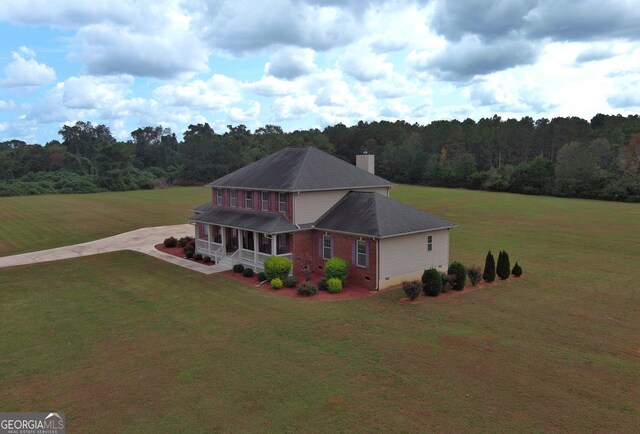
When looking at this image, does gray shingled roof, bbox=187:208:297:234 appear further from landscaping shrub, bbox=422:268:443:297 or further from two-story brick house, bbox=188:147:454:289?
landscaping shrub, bbox=422:268:443:297

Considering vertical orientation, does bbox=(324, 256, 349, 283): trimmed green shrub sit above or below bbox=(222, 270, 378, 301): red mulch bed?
above

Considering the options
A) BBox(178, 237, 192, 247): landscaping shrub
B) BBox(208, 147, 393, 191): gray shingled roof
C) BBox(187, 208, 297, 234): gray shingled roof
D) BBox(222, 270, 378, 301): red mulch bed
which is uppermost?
BBox(208, 147, 393, 191): gray shingled roof

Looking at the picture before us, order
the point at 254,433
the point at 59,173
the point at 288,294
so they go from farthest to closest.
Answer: the point at 59,173
the point at 288,294
the point at 254,433

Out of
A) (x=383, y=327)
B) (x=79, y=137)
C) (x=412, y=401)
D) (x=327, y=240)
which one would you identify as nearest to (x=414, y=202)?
(x=327, y=240)

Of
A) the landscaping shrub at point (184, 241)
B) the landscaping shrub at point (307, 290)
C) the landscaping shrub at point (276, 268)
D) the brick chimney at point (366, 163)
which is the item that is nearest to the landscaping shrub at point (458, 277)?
the landscaping shrub at point (307, 290)

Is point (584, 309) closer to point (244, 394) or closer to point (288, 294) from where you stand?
point (288, 294)

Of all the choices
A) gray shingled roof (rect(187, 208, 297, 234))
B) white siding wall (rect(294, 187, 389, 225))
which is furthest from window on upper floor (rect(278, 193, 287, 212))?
white siding wall (rect(294, 187, 389, 225))

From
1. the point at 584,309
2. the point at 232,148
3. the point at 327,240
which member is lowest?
the point at 584,309
